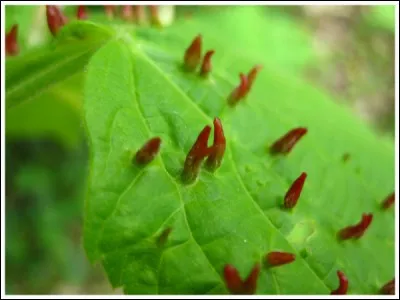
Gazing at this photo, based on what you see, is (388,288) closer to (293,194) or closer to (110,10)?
(293,194)

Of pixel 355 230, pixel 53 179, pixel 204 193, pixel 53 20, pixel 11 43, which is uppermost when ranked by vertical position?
pixel 53 20

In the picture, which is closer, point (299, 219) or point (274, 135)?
point (299, 219)

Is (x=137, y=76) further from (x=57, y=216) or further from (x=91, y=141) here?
(x=57, y=216)

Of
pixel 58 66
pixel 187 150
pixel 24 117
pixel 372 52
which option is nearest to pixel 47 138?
pixel 24 117

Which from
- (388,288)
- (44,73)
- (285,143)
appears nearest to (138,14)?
(44,73)

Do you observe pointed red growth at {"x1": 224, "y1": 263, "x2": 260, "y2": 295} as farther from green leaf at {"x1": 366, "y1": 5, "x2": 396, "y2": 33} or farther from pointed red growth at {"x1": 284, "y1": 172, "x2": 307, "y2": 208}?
green leaf at {"x1": 366, "y1": 5, "x2": 396, "y2": 33}

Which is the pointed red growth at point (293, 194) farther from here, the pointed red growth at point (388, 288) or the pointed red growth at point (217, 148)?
the pointed red growth at point (388, 288)

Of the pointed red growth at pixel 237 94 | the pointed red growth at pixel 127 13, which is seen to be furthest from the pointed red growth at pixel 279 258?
the pointed red growth at pixel 127 13
